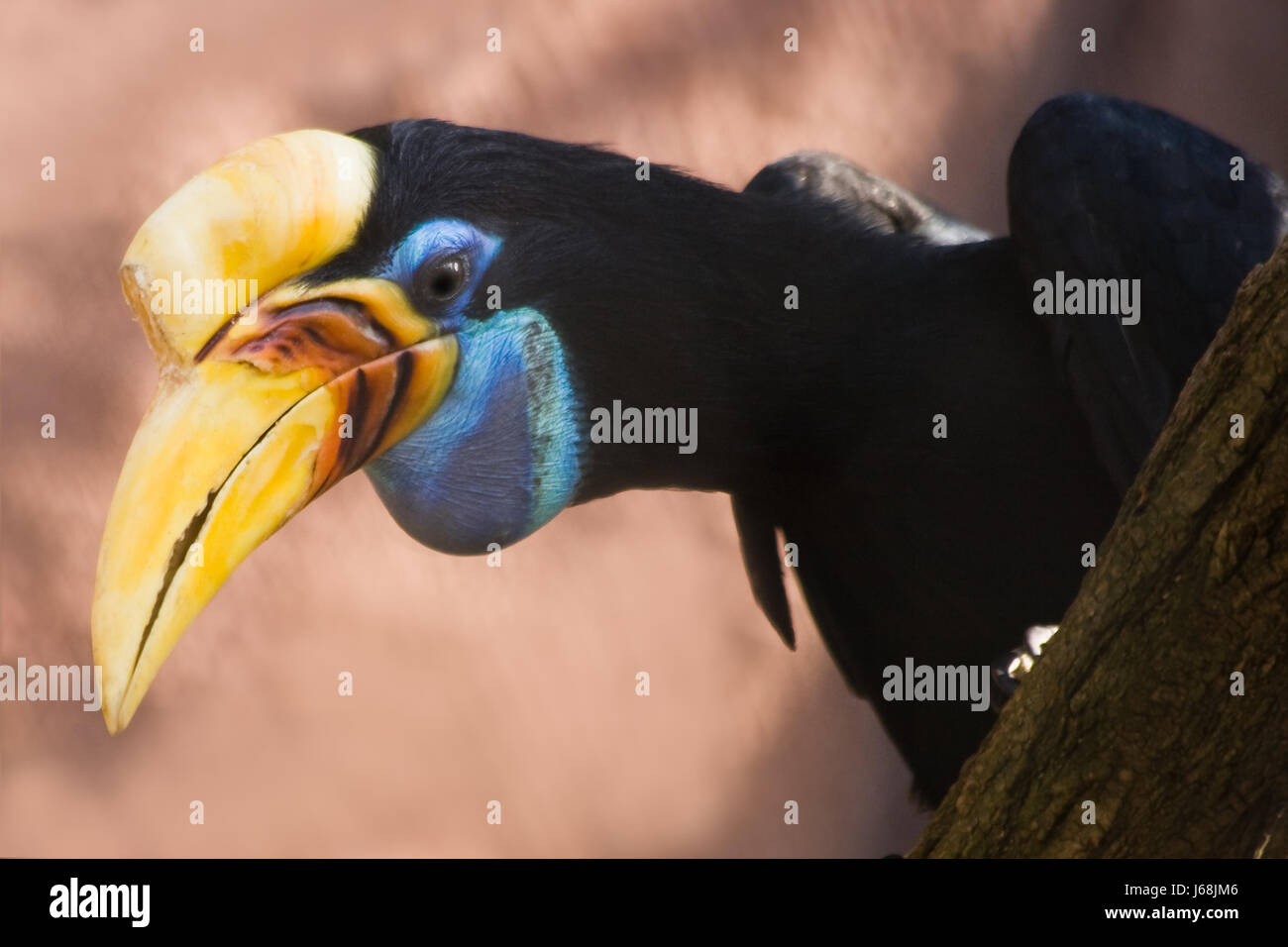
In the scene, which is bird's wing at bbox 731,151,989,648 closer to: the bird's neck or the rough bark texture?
the bird's neck

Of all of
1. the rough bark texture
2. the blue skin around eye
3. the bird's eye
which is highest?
the bird's eye

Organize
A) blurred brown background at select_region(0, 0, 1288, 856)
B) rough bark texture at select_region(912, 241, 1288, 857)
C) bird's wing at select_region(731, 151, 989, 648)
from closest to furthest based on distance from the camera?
rough bark texture at select_region(912, 241, 1288, 857) → bird's wing at select_region(731, 151, 989, 648) → blurred brown background at select_region(0, 0, 1288, 856)


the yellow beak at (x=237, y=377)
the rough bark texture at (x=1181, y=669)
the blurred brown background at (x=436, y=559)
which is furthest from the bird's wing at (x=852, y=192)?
the rough bark texture at (x=1181, y=669)

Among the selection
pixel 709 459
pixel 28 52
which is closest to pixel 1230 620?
pixel 709 459

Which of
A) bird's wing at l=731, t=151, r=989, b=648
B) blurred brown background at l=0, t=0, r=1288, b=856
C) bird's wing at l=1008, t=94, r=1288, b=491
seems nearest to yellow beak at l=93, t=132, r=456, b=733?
bird's wing at l=731, t=151, r=989, b=648

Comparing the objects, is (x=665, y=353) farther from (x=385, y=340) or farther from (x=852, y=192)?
(x=852, y=192)

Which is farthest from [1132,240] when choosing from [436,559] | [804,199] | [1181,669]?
[436,559]

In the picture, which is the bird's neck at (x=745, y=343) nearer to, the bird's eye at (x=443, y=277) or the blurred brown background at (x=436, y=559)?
the bird's eye at (x=443, y=277)
